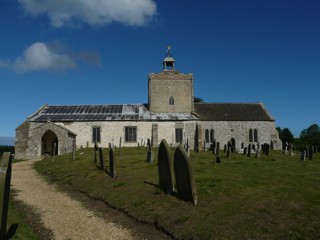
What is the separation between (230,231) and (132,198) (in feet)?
15.2

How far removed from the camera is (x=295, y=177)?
43.2 ft

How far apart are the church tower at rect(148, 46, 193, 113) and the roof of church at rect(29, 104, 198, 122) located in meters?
1.15

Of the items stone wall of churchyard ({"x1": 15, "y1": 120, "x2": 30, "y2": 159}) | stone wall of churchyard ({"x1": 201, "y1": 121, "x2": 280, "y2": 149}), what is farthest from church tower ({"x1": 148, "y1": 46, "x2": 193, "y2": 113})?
stone wall of churchyard ({"x1": 15, "y1": 120, "x2": 30, "y2": 159})

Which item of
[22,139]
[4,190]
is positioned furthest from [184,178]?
[22,139]

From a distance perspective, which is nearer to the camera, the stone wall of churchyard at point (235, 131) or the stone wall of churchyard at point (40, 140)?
the stone wall of churchyard at point (40, 140)

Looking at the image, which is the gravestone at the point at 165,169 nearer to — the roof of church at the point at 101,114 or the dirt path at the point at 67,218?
the dirt path at the point at 67,218

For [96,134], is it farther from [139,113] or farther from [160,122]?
[160,122]

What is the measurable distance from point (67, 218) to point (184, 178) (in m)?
3.77

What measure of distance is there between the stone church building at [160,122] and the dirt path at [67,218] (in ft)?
72.8

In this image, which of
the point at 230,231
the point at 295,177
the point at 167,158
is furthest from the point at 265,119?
the point at 230,231

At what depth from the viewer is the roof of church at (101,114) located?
3978 cm

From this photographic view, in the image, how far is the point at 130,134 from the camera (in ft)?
131

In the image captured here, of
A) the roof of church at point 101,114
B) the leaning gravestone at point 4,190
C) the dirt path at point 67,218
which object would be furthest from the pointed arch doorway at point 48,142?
the leaning gravestone at point 4,190

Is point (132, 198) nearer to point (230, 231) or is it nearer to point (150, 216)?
point (150, 216)
